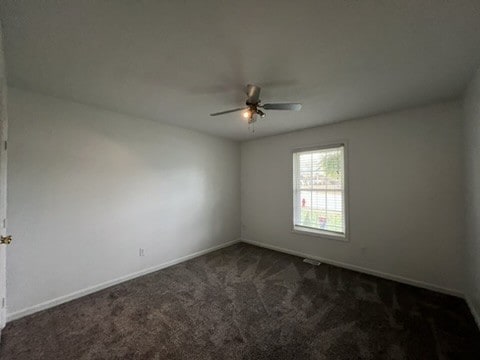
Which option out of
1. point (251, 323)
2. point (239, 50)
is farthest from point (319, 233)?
point (239, 50)

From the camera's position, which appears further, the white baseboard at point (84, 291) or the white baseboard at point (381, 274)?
the white baseboard at point (381, 274)

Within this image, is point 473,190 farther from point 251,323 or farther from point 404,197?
point 251,323

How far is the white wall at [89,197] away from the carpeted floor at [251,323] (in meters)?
0.35

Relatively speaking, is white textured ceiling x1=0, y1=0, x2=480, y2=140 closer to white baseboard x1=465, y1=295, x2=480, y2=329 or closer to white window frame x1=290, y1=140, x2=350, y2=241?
white window frame x1=290, y1=140, x2=350, y2=241

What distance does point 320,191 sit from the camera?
12.5 feet

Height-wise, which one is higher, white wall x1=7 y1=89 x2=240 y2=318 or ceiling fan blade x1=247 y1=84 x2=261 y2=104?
ceiling fan blade x1=247 y1=84 x2=261 y2=104

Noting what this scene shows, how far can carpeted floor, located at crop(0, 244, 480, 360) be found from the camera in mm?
1735

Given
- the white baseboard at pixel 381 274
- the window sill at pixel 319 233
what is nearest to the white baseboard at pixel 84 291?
the white baseboard at pixel 381 274

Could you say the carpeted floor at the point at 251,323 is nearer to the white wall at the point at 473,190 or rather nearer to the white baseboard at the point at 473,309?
Answer: the white baseboard at the point at 473,309

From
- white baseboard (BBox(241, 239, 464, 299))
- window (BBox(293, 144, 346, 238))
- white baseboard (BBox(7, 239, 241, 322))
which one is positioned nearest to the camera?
white baseboard (BBox(7, 239, 241, 322))

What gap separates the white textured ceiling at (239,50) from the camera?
1255 mm

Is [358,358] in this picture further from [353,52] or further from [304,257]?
[353,52]

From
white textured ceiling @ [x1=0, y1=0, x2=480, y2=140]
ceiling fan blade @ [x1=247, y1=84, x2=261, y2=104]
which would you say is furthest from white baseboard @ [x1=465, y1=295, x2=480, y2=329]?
ceiling fan blade @ [x1=247, y1=84, x2=261, y2=104]

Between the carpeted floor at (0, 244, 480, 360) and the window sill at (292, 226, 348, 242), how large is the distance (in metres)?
0.63
